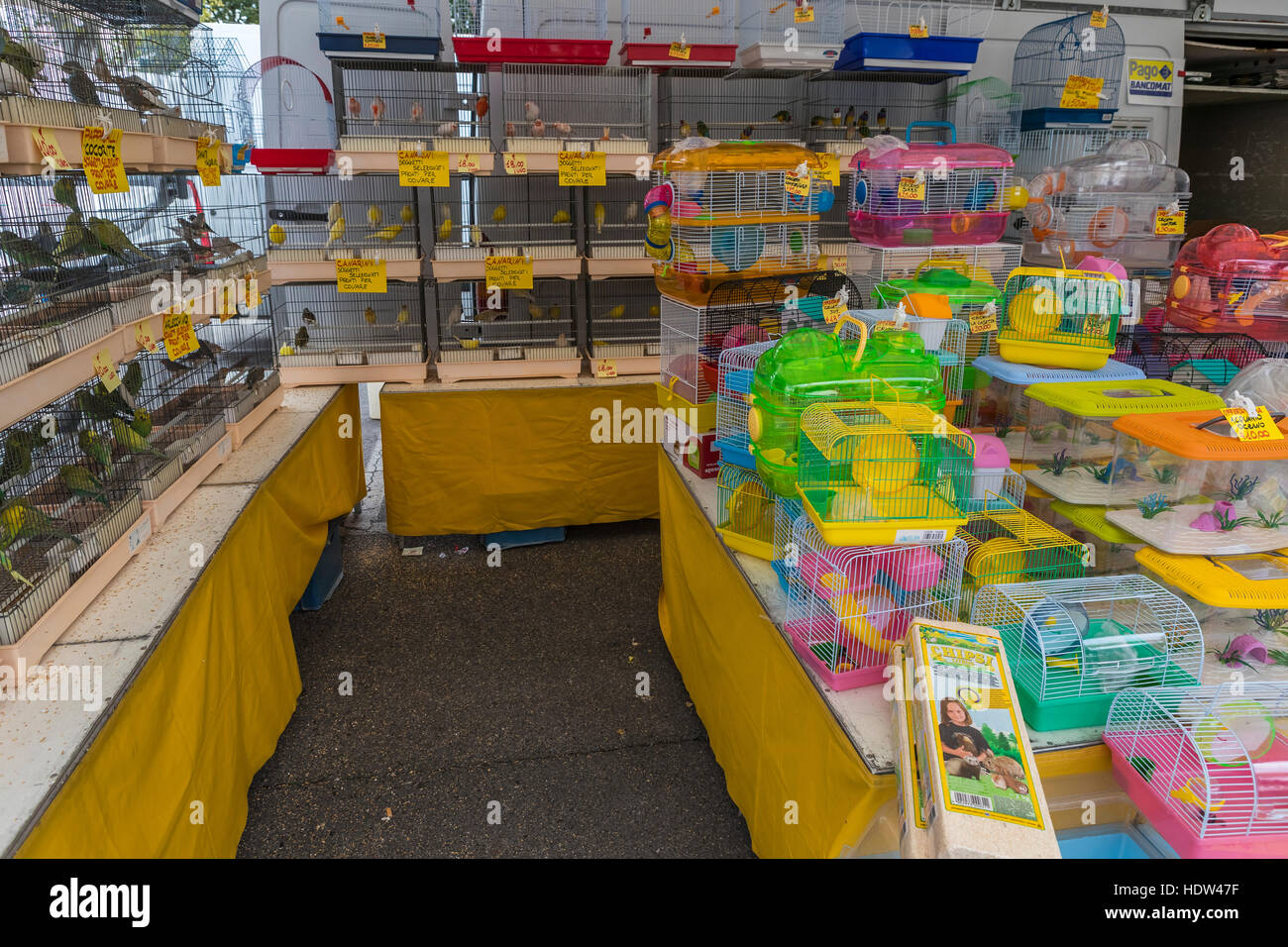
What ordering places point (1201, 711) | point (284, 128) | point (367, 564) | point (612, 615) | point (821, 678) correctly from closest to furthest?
point (1201, 711) < point (821, 678) < point (612, 615) < point (367, 564) < point (284, 128)

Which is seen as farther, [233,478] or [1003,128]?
[1003,128]

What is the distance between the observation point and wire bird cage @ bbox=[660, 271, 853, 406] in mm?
3037

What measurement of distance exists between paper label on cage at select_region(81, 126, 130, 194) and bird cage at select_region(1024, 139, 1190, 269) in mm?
3247

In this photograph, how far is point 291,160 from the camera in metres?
4.20

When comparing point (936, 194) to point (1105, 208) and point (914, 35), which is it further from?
point (914, 35)

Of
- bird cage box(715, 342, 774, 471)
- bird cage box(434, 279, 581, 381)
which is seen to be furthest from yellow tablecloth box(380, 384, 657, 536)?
bird cage box(715, 342, 774, 471)

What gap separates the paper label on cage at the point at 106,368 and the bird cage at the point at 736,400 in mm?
1781

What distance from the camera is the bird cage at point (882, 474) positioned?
1.81m

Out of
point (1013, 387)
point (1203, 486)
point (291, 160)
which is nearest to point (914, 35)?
point (1013, 387)

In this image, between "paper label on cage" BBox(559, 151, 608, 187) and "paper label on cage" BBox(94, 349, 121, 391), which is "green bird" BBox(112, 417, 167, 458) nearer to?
"paper label on cage" BBox(94, 349, 121, 391)
